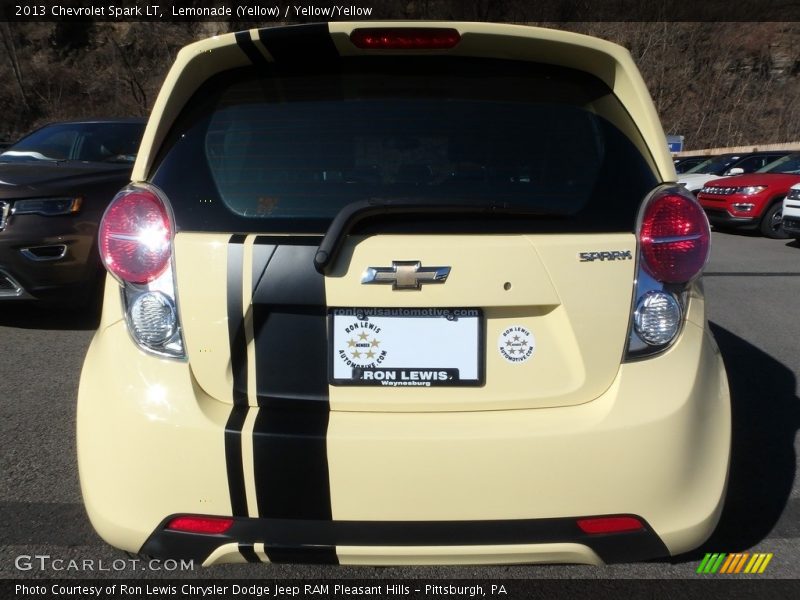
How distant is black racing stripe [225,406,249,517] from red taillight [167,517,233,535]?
0.05 m

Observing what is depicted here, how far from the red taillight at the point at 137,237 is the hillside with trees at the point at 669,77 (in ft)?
135

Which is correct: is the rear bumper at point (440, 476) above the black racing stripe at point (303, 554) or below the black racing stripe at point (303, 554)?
above

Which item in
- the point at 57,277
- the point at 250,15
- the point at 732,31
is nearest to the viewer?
the point at 57,277

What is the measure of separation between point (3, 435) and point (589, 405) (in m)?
2.85

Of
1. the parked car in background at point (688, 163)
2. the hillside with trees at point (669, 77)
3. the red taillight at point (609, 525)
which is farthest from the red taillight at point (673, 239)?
the hillside with trees at point (669, 77)

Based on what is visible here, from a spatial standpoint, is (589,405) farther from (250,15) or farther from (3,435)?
(250,15)

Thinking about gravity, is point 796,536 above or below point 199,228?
below

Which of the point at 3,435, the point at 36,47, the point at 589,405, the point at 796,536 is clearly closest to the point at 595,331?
the point at 589,405

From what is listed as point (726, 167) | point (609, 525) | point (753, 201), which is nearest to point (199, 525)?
point (609, 525)

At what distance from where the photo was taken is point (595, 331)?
1.73 m

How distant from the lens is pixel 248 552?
1.71m

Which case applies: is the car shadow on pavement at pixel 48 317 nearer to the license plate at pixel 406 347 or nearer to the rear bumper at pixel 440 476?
the rear bumper at pixel 440 476

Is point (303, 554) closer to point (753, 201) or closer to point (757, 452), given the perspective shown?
point (757, 452)

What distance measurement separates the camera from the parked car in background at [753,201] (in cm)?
1179
